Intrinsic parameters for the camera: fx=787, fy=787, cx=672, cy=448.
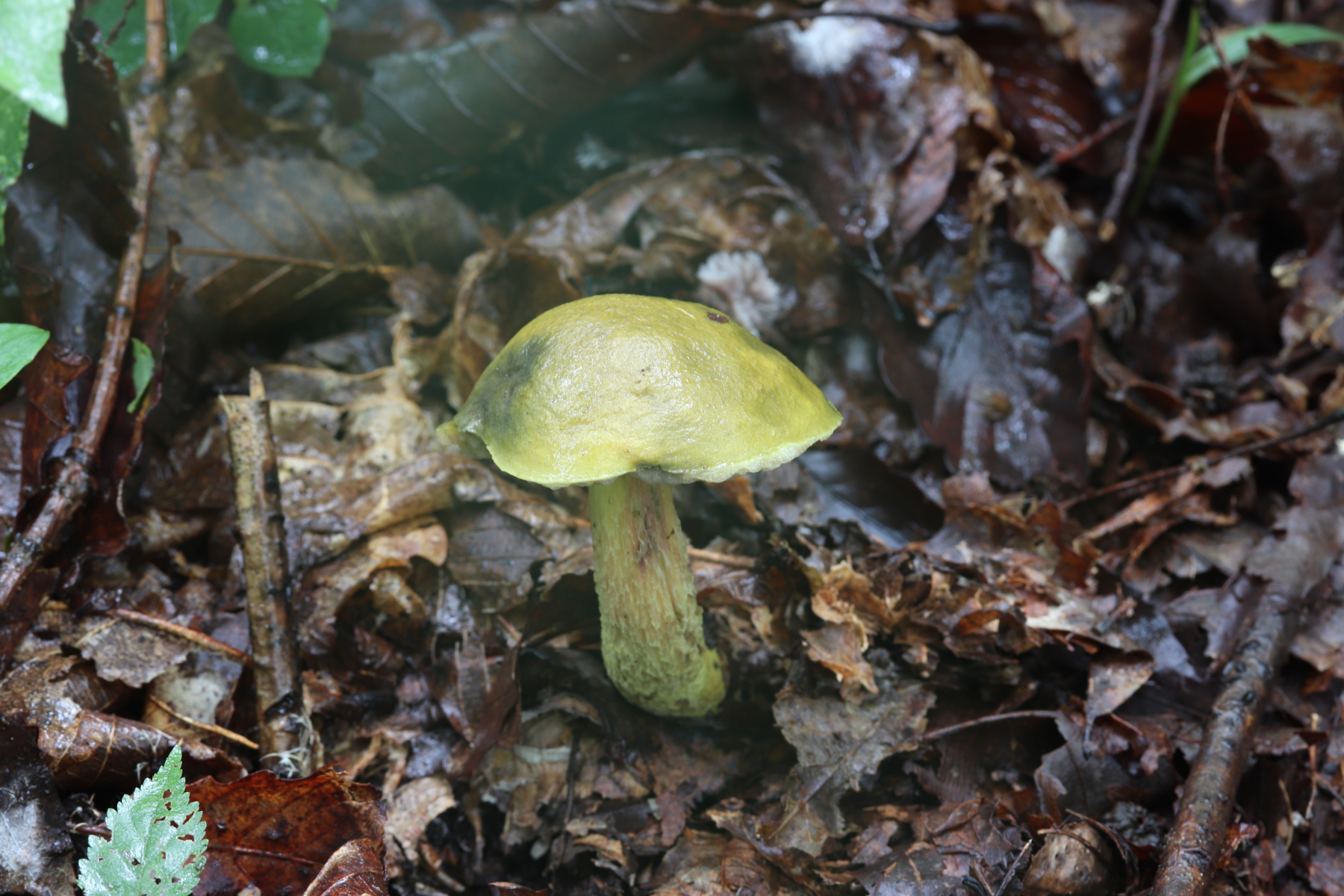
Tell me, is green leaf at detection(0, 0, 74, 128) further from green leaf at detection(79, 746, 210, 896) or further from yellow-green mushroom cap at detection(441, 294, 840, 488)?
green leaf at detection(79, 746, 210, 896)

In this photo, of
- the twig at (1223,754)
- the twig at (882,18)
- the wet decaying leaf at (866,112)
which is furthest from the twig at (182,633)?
the twig at (882,18)

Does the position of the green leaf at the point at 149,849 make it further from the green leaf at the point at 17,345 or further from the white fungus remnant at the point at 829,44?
the white fungus remnant at the point at 829,44

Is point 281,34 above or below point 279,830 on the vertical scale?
above

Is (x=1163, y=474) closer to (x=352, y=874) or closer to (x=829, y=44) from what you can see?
(x=829, y=44)

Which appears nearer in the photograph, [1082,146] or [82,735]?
[82,735]

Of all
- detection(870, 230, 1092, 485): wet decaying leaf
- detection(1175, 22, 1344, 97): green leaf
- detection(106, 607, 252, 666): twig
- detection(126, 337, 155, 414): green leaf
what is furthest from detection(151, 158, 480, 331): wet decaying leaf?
detection(1175, 22, 1344, 97): green leaf

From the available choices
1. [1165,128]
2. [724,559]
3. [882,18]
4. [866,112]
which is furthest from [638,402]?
[1165,128]
